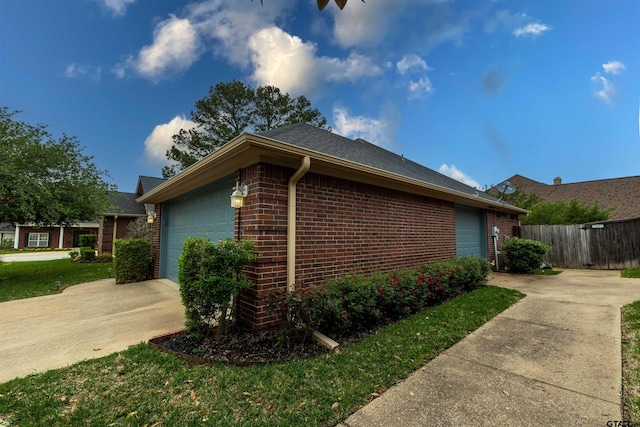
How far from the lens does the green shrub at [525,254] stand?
9.58 metres

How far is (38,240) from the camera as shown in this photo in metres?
26.6

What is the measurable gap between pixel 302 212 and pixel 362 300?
5.25ft

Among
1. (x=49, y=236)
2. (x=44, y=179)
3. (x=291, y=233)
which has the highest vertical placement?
(x=44, y=179)

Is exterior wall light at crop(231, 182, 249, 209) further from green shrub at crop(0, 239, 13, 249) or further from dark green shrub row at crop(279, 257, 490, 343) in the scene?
green shrub at crop(0, 239, 13, 249)

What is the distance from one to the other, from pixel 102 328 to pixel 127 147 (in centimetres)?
1322

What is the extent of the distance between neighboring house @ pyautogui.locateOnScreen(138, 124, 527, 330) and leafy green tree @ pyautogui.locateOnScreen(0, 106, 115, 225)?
338 cm

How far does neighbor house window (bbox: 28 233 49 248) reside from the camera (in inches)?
1036

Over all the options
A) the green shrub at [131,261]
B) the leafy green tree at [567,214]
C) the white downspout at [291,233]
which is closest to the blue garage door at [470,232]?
the white downspout at [291,233]

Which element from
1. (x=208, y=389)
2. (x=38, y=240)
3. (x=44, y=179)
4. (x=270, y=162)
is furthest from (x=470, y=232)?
(x=38, y=240)

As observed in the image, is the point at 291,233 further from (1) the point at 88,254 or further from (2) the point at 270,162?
(1) the point at 88,254

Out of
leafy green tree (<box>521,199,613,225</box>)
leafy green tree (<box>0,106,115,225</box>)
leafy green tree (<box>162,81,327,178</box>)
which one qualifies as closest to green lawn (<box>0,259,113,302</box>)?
leafy green tree (<box>0,106,115,225</box>)

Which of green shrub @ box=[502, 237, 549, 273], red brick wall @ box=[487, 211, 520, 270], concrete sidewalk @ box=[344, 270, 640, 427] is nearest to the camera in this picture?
concrete sidewalk @ box=[344, 270, 640, 427]

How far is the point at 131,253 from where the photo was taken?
27.5 feet

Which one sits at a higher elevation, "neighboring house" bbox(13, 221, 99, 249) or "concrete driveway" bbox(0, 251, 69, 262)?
"neighboring house" bbox(13, 221, 99, 249)
